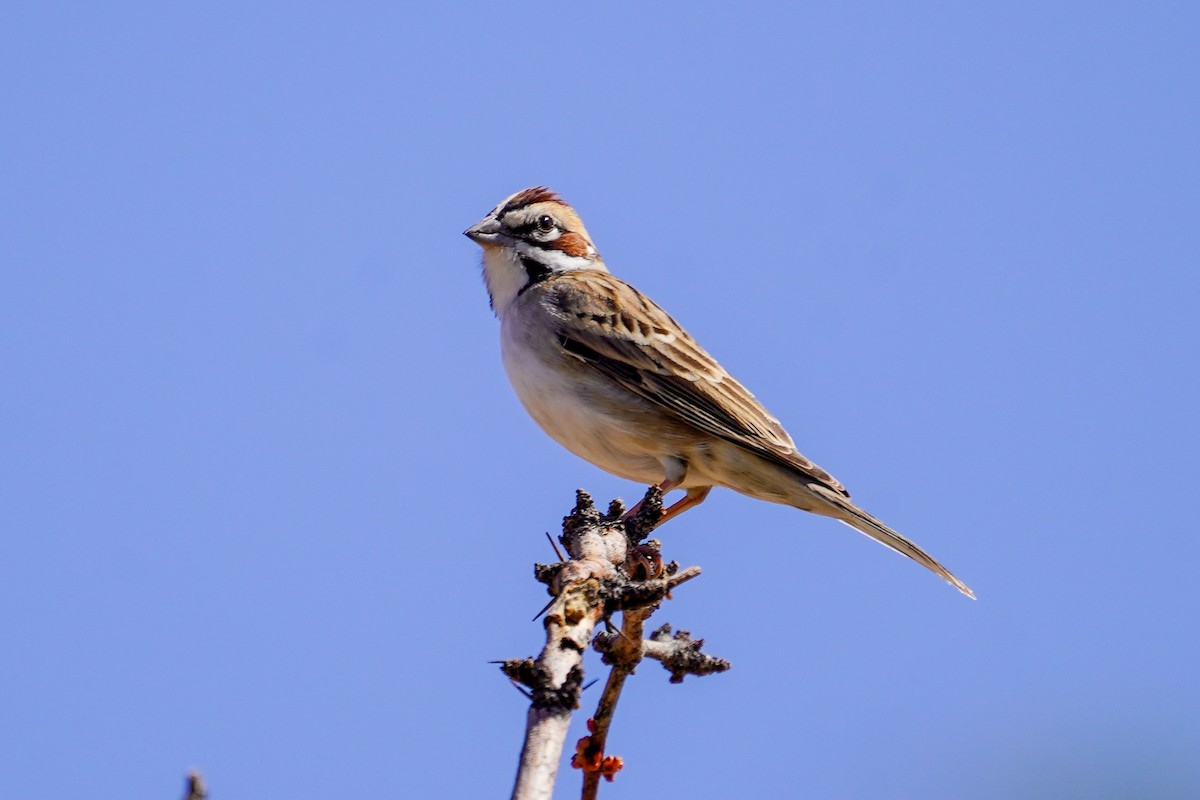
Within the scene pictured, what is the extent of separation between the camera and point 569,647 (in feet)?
13.3

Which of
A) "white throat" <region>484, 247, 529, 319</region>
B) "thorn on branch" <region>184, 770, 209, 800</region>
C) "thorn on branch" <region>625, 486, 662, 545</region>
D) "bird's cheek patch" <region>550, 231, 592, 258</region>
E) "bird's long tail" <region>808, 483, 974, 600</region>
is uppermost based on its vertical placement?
"bird's cheek patch" <region>550, 231, 592, 258</region>

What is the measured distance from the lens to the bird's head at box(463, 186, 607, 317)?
8.82 metres

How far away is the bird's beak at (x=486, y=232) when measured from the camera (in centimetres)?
877

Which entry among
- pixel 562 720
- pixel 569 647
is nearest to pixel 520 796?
pixel 562 720

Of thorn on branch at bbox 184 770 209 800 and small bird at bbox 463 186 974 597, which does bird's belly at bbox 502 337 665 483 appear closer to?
small bird at bbox 463 186 974 597

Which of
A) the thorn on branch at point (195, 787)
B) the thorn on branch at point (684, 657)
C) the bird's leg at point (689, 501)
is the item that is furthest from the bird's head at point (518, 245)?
Result: the thorn on branch at point (195, 787)

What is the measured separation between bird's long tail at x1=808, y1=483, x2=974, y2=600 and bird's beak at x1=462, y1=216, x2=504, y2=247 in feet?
8.88

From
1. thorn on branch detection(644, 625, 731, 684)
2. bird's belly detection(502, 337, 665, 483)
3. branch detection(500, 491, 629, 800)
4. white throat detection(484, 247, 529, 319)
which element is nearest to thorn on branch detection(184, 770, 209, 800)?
branch detection(500, 491, 629, 800)

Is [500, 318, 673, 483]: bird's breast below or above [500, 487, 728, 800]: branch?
above

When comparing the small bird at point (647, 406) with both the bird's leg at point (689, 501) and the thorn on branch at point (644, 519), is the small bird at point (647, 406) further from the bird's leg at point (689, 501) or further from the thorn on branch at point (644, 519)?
the thorn on branch at point (644, 519)

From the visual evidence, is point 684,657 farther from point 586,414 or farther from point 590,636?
point 586,414

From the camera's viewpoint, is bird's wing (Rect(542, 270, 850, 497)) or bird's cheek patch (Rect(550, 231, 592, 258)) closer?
bird's wing (Rect(542, 270, 850, 497))

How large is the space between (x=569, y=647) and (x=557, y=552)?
1.39 m

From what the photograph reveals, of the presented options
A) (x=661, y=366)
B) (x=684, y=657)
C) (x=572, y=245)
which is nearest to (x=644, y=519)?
(x=684, y=657)
